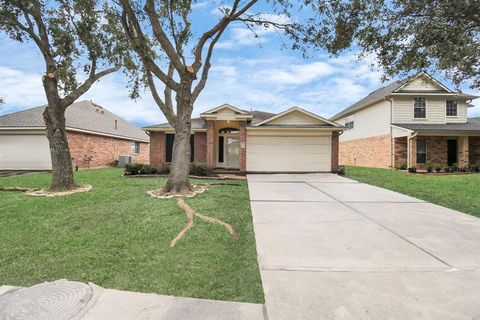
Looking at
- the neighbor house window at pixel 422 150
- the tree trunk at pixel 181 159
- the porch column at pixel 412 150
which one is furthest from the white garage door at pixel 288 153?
the neighbor house window at pixel 422 150

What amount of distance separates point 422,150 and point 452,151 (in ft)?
7.49

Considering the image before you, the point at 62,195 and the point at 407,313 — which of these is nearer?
the point at 407,313

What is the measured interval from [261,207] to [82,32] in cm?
935

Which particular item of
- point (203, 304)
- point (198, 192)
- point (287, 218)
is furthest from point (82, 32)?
point (203, 304)

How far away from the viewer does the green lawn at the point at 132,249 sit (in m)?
3.30

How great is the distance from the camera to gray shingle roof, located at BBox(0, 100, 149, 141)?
18391 millimetres

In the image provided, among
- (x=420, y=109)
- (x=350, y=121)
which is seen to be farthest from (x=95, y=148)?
(x=420, y=109)

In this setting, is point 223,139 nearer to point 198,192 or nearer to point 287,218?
point 198,192

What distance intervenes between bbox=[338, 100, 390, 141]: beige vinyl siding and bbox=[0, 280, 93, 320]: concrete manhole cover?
20.8 meters

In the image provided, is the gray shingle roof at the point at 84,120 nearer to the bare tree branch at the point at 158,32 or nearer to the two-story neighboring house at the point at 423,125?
the bare tree branch at the point at 158,32

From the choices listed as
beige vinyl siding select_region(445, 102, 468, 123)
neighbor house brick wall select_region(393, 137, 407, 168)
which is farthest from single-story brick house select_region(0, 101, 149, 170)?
beige vinyl siding select_region(445, 102, 468, 123)

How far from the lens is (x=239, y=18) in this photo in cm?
983

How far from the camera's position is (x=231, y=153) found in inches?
675

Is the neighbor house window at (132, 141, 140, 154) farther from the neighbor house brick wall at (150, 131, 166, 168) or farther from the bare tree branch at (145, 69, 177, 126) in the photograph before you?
the bare tree branch at (145, 69, 177, 126)
